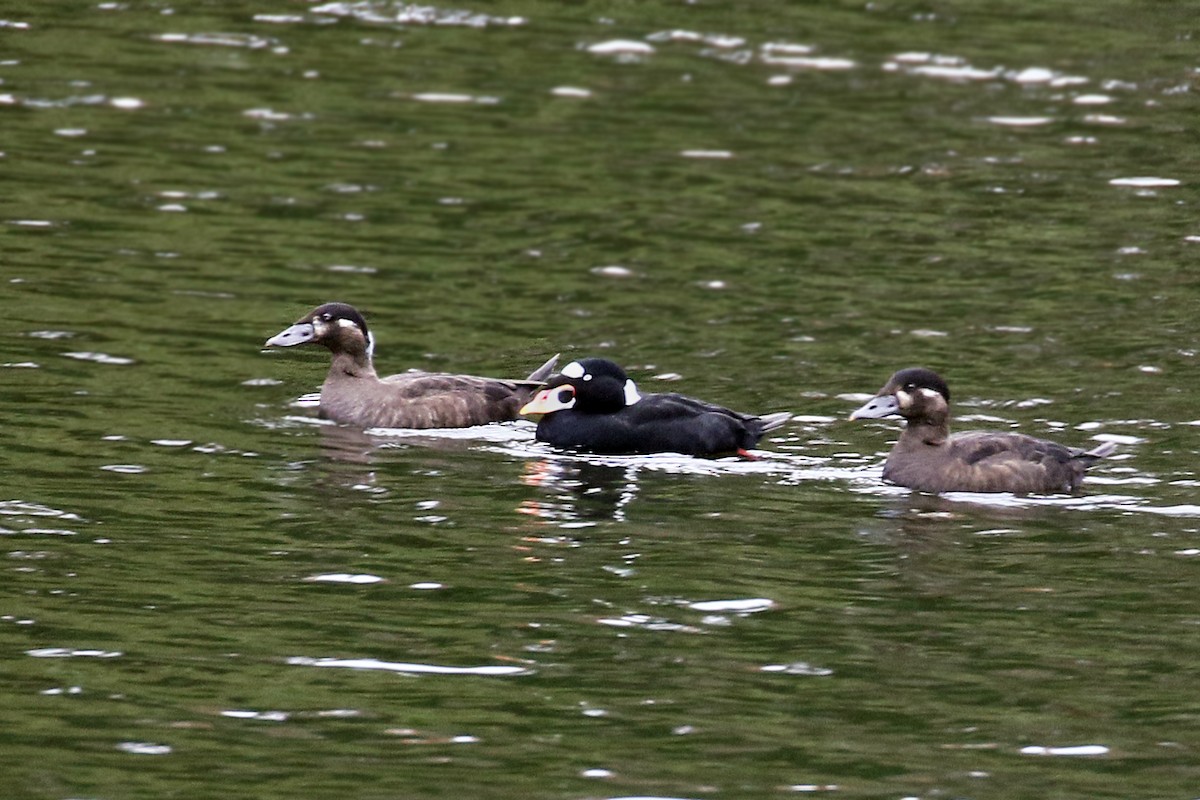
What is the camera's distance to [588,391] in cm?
1747

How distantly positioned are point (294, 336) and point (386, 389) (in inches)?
38.5

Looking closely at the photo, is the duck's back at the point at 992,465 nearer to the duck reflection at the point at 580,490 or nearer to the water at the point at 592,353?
the water at the point at 592,353

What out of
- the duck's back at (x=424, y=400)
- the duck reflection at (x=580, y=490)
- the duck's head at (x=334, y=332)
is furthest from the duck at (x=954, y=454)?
the duck's head at (x=334, y=332)

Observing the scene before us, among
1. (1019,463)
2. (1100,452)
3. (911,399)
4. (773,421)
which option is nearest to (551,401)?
(773,421)

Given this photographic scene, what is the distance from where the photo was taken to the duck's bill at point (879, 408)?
16375 millimetres

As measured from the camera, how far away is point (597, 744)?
34.6 ft

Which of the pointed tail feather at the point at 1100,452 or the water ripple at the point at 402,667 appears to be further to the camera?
the pointed tail feather at the point at 1100,452

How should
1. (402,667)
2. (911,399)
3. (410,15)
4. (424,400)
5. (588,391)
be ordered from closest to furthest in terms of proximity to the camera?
(402,667), (911,399), (588,391), (424,400), (410,15)

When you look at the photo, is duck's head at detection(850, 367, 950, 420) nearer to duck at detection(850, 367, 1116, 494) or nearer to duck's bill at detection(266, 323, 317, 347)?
duck at detection(850, 367, 1116, 494)

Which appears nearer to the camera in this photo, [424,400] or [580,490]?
[580,490]

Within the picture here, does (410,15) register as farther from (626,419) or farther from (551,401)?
(626,419)

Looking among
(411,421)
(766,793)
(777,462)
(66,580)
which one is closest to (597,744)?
(766,793)

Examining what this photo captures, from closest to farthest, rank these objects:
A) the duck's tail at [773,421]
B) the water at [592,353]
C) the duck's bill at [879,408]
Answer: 1. the water at [592,353]
2. the duck's bill at [879,408]
3. the duck's tail at [773,421]

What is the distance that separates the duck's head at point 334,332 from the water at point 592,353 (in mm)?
541
